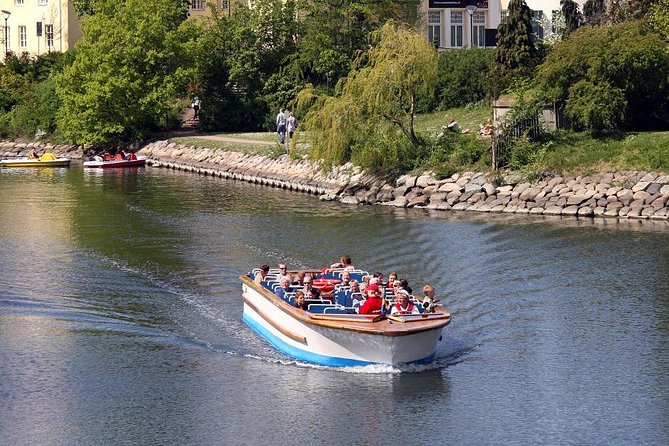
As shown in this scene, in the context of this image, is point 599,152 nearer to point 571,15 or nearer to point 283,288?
point 283,288

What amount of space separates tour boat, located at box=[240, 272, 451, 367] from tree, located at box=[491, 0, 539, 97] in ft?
115

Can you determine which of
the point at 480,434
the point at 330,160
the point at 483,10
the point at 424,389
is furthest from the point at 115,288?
the point at 483,10

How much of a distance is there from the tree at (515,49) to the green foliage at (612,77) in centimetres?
661

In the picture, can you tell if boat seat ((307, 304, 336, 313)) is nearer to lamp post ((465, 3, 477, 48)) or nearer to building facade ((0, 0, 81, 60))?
lamp post ((465, 3, 477, 48))

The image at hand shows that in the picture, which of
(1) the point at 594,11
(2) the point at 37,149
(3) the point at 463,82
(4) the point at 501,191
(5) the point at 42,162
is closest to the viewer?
(4) the point at 501,191

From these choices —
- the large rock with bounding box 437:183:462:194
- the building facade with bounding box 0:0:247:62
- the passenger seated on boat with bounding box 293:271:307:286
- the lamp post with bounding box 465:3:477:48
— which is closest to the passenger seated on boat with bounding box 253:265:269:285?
the passenger seated on boat with bounding box 293:271:307:286

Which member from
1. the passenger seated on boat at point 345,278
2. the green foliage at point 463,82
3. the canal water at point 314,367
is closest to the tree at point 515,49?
the green foliage at point 463,82

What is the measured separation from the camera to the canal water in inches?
959

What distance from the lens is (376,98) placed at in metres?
53.8

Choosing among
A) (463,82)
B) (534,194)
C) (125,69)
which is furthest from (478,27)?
(534,194)

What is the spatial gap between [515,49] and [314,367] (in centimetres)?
3788

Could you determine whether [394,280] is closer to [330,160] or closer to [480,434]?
[480,434]

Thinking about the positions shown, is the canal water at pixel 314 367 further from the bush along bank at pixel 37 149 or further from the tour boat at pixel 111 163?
the bush along bank at pixel 37 149

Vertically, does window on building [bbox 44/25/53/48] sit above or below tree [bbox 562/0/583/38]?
above
